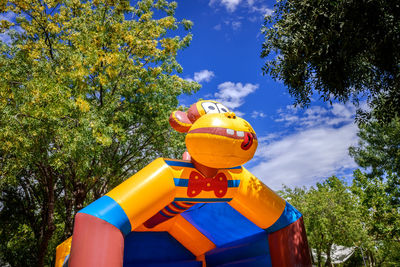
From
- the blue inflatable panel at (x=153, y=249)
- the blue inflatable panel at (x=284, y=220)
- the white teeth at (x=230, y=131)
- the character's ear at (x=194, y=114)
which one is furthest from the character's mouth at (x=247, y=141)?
the blue inflatable panel at (x=153, y=249)

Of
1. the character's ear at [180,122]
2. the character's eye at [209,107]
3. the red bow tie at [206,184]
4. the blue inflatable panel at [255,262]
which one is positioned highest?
the character's eye at [209,107]

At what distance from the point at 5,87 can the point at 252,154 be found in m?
6.77

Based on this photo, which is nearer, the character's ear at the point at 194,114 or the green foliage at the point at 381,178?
the character's ear at the point at 194,114

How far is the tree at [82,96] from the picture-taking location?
22.2 feet

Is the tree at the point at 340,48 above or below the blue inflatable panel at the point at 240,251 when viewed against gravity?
above

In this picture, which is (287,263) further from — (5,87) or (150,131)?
(5,87)

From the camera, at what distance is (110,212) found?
3.89 metres

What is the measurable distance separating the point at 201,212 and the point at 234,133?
293cm

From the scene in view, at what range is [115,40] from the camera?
30.3 ft

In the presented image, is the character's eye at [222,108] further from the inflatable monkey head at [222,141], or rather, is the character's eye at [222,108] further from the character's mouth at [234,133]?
the character's mouth at [234,133]

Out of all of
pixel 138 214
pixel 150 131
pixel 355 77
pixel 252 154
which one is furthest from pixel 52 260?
pixel 355 77

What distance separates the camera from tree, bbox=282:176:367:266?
1434cm

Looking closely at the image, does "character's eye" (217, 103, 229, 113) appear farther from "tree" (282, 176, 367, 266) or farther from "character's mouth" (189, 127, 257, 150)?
"tree" (282, 176, 367, 266)

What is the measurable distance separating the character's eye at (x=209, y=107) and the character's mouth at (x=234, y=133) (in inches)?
32.0
